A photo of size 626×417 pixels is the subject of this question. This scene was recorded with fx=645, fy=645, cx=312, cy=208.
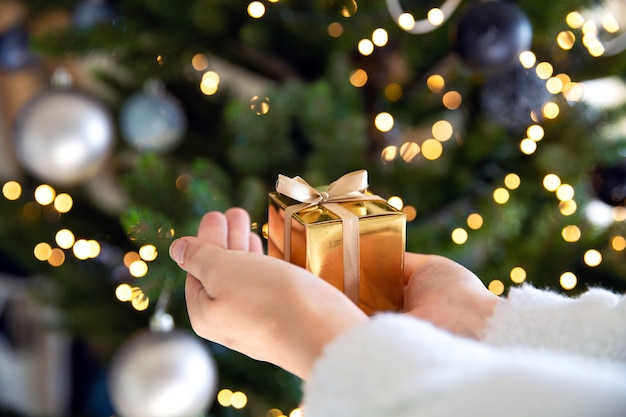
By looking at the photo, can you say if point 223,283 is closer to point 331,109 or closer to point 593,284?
point 331,109

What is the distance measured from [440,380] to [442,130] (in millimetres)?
763

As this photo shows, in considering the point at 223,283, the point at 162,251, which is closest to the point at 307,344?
the point at 223,283

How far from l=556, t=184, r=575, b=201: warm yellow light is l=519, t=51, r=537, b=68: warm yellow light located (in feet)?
0.60

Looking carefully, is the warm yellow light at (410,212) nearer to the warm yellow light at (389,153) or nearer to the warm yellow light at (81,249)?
the warm yellow light at (389,153)

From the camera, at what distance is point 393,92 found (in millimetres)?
1006

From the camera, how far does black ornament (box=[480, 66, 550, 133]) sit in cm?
92

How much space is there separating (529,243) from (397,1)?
0.40 metres

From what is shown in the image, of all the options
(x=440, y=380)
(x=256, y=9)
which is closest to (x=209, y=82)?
(x=256, y=9)

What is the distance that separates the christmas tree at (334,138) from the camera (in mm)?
869

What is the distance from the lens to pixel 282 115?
2.83 feet

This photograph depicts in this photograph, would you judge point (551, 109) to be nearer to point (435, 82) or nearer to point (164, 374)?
point (435, 82)

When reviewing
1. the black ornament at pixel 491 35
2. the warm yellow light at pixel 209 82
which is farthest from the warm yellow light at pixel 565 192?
the warm yellow light at pixel 209 82

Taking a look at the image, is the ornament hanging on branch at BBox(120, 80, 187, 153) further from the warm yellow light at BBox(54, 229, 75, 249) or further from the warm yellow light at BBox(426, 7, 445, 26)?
the warm yellow light at BBox(426, 7, 445, 26)

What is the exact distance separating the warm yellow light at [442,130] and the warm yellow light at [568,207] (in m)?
0.23
